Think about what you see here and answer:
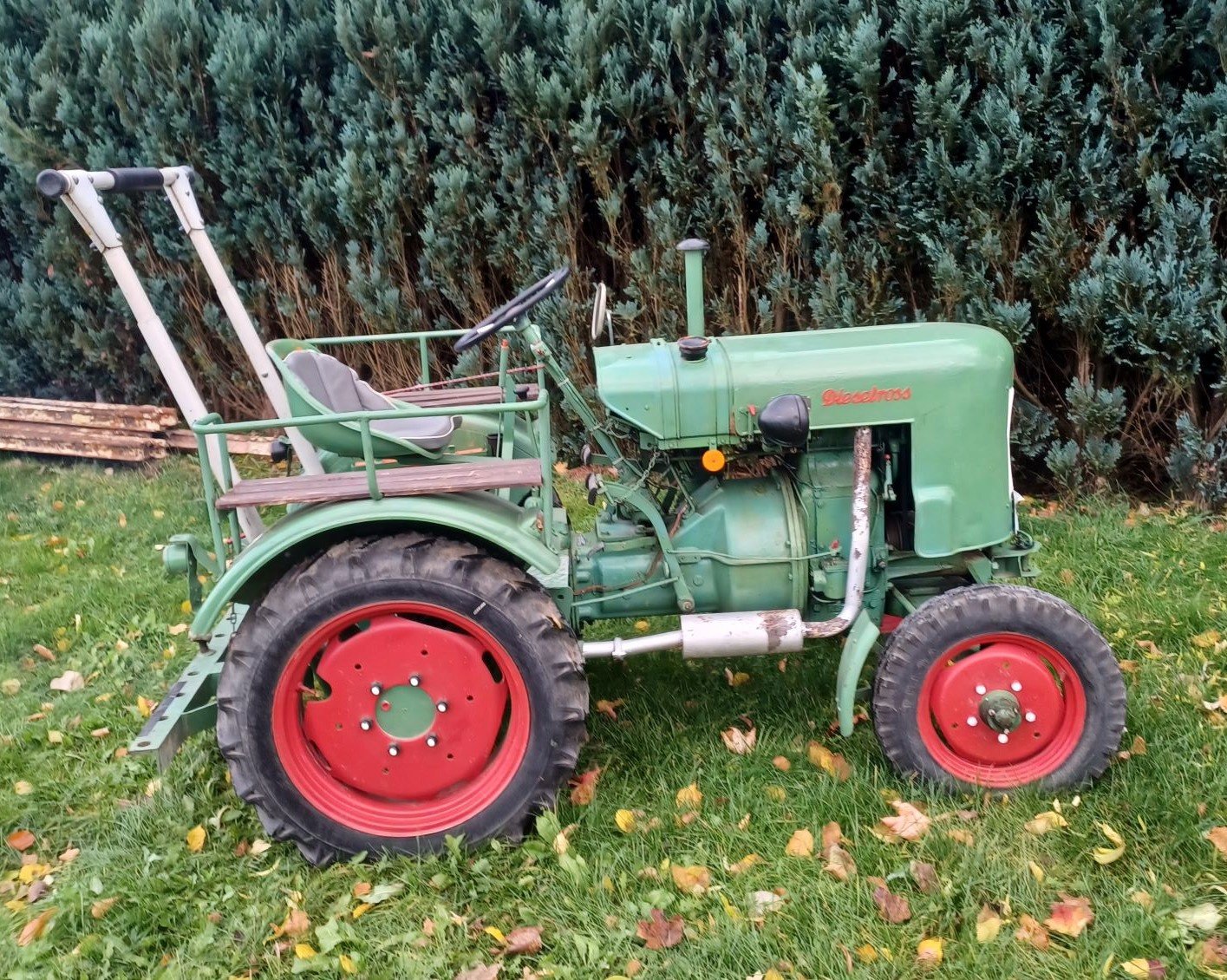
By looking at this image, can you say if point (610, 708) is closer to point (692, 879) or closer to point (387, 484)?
point (692, 879)

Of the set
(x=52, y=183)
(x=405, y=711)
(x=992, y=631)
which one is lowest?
(x=405, y=711)

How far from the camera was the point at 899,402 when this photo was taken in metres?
2.81

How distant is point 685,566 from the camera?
9.99 ft

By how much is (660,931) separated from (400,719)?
3.04 ft

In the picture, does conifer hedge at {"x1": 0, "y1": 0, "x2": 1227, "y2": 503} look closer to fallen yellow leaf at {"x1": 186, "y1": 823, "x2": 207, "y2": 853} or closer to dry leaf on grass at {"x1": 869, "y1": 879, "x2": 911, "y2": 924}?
dry leaf on grass at {"x1": 869, "y1": 879, "x2": 911, "y2": 924}

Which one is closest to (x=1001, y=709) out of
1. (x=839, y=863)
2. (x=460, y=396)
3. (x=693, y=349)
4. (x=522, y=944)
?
(x=839, y=863)

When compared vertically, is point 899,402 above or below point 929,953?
above

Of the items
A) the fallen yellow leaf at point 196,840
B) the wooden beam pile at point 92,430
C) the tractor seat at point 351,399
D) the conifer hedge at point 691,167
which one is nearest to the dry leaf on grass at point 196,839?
the fallen yellow leaf at point 196,840

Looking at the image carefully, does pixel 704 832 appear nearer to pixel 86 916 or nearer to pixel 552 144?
pixel 86 916

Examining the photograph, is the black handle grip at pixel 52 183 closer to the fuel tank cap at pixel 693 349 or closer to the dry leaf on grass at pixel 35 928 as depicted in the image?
the fuel tank cap at pixel 693 349

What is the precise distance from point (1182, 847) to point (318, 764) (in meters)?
2.40

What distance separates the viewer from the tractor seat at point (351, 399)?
3.13 metres

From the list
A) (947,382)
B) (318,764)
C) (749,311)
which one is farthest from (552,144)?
(318,764)

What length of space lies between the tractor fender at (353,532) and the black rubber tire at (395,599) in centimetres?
7
